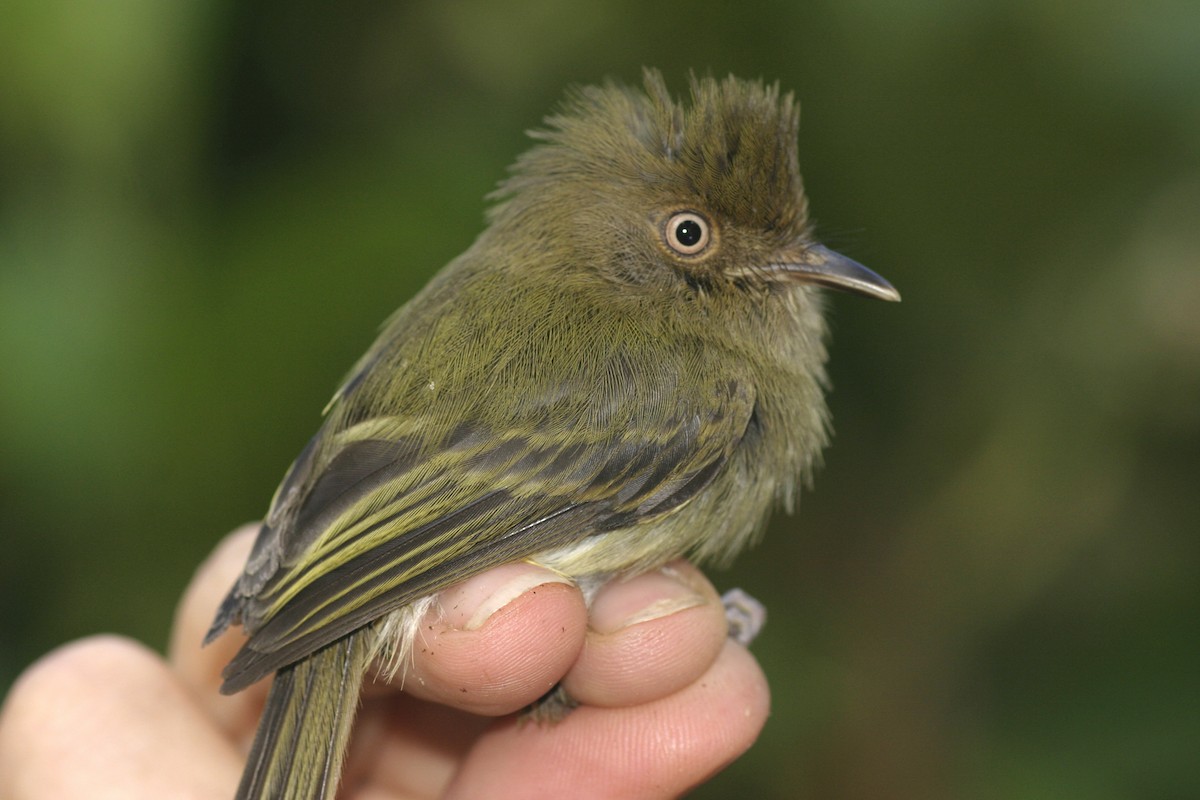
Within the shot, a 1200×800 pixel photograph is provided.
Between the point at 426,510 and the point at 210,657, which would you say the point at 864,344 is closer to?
the point at 426,510

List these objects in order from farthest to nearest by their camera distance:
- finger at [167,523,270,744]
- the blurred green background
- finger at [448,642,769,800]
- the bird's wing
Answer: the blurred green background, finger at [167,523,270,744], finger at [448,642,769,800], the bird's wing

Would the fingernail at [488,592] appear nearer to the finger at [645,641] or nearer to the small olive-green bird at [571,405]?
the small olive-green bird at [571,405]

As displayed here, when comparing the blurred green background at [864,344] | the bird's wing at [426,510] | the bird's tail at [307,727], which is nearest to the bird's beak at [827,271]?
the bird's wing at [426,510]

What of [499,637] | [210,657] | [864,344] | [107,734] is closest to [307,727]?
[499,637]

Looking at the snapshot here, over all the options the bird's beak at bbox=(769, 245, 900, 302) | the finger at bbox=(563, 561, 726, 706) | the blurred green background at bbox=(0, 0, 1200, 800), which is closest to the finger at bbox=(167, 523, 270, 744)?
the blurred green background at bbox=(0, 0, 1200, 800)

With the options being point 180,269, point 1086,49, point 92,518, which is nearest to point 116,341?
point 180,269

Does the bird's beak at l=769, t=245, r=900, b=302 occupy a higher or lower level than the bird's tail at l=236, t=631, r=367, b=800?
higher

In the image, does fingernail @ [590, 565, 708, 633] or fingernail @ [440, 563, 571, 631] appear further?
fingernail @ [590, 565, 708, 633]

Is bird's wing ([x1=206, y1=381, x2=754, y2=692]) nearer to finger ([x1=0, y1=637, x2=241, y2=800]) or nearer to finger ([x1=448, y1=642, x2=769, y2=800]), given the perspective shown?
finger ([x1=0, y1=637, x2=241, y2=800])
